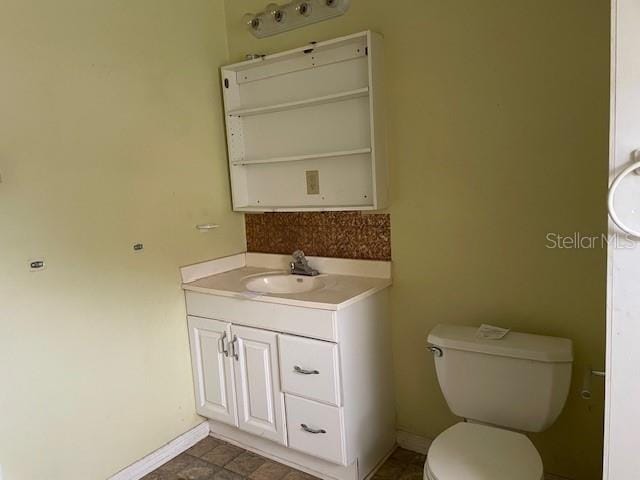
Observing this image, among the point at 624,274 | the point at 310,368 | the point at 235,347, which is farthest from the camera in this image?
the point at 235,347

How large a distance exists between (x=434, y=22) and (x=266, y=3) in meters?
0.93

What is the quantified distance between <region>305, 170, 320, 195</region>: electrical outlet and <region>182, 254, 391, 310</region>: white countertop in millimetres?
363

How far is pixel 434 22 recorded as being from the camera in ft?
6.54

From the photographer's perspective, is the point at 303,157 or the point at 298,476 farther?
the point at 303,157

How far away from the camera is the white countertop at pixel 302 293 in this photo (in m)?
1.97

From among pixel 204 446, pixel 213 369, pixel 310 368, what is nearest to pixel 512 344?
pixel 310 368

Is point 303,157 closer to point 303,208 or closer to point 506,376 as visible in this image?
point 303,208

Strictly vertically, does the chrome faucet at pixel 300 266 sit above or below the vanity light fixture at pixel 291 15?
below

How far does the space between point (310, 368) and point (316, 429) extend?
0.28 m

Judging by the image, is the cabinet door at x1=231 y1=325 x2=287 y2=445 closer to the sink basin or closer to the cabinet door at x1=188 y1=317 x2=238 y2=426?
the cabinet door at x1=188 y1=317 x2=238 y2=426

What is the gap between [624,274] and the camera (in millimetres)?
1113

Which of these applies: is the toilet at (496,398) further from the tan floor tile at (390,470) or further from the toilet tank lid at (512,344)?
the tan floor tile at (390,470)

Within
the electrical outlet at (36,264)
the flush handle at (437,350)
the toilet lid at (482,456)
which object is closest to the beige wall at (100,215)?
the electrical outlet at (36,264)

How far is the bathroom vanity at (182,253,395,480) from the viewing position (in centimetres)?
197
